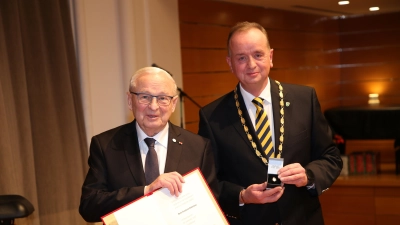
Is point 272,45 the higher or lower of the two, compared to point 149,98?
higher

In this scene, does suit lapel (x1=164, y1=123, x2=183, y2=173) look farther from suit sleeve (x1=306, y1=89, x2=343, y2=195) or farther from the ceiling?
the ceiling

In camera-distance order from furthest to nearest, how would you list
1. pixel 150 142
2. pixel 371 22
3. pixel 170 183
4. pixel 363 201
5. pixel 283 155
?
pixel 371 22 < pixel 363 201 < pixel 283 155 < pixel 150 142 < pixel 170 183

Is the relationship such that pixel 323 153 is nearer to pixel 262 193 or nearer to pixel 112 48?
pixel 262 193

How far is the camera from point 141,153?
231 cm

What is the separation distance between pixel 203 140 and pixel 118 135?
340 millimetres

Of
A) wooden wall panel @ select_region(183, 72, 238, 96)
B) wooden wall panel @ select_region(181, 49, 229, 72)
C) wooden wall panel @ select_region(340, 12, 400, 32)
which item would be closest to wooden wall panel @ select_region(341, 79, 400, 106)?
wooden wall panel @ select_region(340, 12, 400, 32)

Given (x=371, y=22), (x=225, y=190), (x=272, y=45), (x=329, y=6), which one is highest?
(x=329, y=6)

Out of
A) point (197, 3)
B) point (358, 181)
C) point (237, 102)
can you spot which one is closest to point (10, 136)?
point (237, 102)

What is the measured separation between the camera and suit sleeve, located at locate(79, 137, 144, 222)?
2.15m

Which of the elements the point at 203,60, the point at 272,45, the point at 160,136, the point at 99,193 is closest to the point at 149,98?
the point at 160,136

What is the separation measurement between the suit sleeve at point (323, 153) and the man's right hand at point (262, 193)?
0.83ft

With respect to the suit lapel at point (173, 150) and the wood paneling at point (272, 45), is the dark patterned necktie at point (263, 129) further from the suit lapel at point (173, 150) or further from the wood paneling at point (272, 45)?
the wood paneling at point (272, 45)

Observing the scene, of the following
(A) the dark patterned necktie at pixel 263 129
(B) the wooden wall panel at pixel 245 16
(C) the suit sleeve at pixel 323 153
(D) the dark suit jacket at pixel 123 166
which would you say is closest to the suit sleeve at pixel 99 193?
(D) the dark suit jacket at pixel 123 166

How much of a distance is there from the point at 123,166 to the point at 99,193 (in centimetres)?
14
